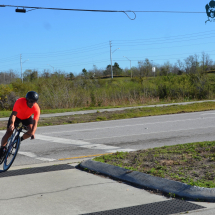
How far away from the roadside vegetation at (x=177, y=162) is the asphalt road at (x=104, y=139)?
1787 mm

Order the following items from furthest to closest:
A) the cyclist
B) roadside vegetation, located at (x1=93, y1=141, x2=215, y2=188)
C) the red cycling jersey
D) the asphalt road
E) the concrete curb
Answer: the asphalt road < the red cycling jersey < the cyclist < roadside vegetation, located at (x1=93, y1=141, x2=215, y2=188) < the concrete curb

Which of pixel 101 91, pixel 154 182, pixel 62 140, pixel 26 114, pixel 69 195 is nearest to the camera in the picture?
pixel 69 195

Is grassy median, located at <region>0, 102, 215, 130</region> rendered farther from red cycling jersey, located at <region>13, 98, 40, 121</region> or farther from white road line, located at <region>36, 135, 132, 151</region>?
red cycling jersey, located at <region>13, 98, 40, 121</region>

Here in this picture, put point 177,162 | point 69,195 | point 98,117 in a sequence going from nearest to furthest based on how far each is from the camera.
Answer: point 69,195
point 177,162
point 98,117

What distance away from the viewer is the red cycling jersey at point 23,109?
273 inches

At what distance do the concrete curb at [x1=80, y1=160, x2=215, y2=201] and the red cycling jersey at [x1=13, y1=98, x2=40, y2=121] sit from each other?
5.01ft

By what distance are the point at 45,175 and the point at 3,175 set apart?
33.6 inches

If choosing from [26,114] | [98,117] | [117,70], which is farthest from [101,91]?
[117,70]

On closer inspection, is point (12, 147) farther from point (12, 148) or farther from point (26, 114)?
point (26, 114)

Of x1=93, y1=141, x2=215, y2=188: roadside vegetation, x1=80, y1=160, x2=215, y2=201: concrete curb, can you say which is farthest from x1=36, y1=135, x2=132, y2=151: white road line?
x1=80, y1=160, x2=215, y2=201: concrete curb

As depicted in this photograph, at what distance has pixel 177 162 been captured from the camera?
6.55 meters

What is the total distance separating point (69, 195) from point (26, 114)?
254 centimetres

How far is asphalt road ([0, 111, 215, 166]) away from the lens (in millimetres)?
8995

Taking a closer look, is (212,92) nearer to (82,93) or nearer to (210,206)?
(82,93)
